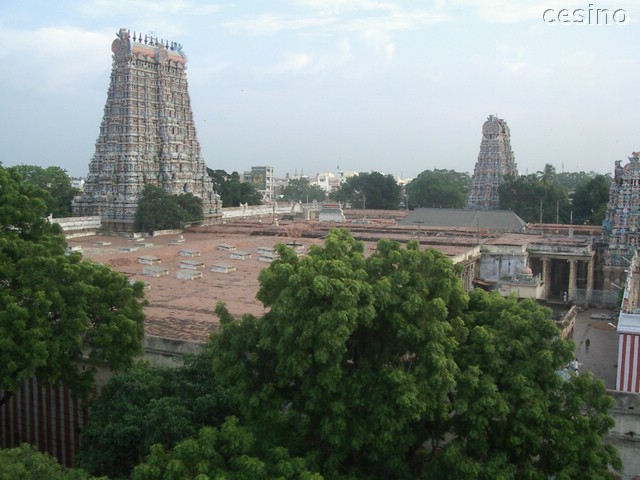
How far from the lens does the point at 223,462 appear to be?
9961mm

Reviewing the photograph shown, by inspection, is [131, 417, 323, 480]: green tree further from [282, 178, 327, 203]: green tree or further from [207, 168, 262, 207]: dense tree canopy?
[282, 178, 327, 203]: green tree

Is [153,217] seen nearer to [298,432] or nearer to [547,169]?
[298,432]

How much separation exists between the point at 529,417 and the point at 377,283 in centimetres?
321

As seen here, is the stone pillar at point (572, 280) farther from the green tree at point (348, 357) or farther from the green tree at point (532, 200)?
the green tree at point (348, 357)

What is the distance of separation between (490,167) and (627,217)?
31.0 metres

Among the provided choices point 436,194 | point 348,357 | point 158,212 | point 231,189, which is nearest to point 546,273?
point 158,212

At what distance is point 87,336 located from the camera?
1545 cm

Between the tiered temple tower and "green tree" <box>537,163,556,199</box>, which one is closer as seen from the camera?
the tiered temple tower

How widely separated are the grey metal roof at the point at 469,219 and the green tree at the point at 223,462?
1758 inches

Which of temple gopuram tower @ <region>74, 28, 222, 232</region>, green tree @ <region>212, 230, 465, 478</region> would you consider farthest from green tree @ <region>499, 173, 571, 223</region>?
green tree @ <region>212, 230, 465, 478</region>

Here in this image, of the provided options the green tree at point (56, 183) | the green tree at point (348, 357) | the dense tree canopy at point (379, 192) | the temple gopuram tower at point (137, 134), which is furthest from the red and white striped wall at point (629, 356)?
the dense tree canopy at point (379, 192)

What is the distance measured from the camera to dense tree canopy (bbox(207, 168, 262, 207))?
67812 mm

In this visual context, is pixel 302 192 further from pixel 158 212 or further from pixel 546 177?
pixel 158 212

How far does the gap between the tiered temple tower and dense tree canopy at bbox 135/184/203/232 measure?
1140 inches
